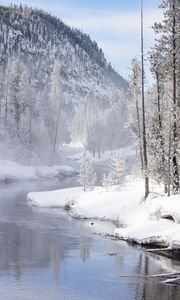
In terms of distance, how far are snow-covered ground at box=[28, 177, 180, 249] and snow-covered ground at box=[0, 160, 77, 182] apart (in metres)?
21.7

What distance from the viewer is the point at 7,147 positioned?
8338 cm

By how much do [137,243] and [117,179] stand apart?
64.3 feet

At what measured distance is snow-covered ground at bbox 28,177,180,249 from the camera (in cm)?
2730

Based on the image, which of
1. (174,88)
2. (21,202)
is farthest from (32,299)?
(21,202)

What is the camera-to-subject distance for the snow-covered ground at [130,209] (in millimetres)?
27297

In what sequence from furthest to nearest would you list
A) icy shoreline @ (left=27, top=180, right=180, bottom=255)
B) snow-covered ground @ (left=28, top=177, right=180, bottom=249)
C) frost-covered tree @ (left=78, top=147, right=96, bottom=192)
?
frost-covered tree @ (left=78, top=147, right=96, bottom=192) < snow-covered ground @ (left=28, top=177, right=180, bottom=249) < icy shoreline @ (left=27, top=180, right=180, bottom=255)

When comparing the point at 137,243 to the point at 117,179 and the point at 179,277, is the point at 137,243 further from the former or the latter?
the point at 117,179

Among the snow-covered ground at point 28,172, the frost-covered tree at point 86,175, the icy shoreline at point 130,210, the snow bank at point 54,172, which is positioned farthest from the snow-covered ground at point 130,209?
the snow bank at point 54,172

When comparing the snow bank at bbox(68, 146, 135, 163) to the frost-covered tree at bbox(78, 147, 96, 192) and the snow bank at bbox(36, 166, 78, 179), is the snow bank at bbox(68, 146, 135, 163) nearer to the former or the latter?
the snow bank at bbox(36, 166, 78, 179)

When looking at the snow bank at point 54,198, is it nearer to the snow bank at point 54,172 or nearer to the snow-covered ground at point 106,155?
the snow bank at point 54,172

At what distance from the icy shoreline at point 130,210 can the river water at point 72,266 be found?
1127mm

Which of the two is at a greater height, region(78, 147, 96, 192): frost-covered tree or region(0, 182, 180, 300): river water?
region(78, 147, 96, 192): frost-covered tree

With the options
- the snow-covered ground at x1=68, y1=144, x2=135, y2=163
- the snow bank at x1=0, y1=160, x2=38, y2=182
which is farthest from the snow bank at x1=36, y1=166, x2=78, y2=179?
the snow-covered ground at x1=68, y1=144, x2=135, y2=163

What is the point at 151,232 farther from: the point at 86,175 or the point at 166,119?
the point at 86,175
